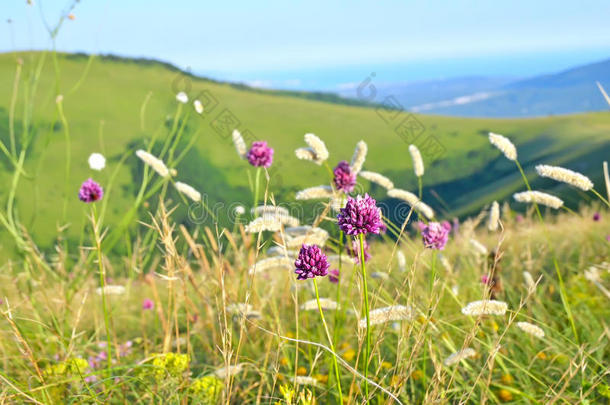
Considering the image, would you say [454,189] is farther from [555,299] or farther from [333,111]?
[555,299]

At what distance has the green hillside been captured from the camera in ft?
81.1

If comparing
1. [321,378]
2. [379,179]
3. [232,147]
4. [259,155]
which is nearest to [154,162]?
[259,155]

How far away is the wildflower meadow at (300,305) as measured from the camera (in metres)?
1.99

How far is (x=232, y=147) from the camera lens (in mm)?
21312

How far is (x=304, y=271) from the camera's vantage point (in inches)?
62.4

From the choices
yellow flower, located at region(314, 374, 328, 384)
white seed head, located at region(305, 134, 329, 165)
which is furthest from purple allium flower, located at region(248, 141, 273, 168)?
yellow flower, located at region(314, 374, 328, 384)

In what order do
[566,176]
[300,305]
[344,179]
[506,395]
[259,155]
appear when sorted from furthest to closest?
[300,305] → [259,155] → [506,395] → [344,179] → [566,176]

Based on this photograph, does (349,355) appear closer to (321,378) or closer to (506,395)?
(321,378)

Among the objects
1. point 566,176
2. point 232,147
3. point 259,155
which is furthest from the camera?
point 232,147

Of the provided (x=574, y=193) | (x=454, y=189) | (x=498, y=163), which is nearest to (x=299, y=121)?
(x=454, y=189)

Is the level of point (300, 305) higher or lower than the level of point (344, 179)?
lower

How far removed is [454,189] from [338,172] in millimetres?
35831

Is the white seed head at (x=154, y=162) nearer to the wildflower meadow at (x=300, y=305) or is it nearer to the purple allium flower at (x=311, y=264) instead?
the wildflower meadow at (x=300, y=305)

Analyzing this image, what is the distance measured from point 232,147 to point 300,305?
1827 centimetres
